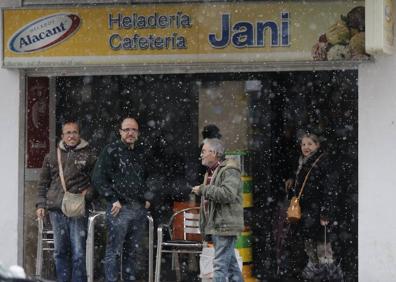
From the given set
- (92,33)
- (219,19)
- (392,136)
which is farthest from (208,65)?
(392,136)

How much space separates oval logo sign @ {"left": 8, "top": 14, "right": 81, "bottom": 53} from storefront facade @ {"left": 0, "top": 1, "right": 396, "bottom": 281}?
0.01m

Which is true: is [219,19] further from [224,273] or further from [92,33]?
[224,273]

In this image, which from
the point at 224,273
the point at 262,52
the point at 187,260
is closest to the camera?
the point at 224,273

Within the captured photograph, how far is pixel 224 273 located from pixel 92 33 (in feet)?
A: 10.2

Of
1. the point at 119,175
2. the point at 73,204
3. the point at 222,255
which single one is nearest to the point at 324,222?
the point at 222,255

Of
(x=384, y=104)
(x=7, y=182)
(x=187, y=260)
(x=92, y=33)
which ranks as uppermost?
(x=92, y=33)

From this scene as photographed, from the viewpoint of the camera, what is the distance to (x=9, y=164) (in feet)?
36.6

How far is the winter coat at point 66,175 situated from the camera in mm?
10836

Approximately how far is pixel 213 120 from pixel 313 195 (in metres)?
1.64

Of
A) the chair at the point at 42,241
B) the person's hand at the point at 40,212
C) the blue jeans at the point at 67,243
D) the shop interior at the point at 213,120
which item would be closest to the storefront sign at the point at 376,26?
the shop interior at the point at 213,120

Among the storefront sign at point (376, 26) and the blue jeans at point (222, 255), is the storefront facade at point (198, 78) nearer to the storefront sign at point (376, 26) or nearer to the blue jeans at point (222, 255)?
the storefront sign at point (376, 26)

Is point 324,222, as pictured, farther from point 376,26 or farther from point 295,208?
point 376,26

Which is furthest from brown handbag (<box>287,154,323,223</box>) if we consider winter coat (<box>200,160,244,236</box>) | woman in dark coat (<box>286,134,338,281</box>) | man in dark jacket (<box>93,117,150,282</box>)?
man in dark jacket (<box>93,117,150,282</box>)

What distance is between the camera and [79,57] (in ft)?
35.8
